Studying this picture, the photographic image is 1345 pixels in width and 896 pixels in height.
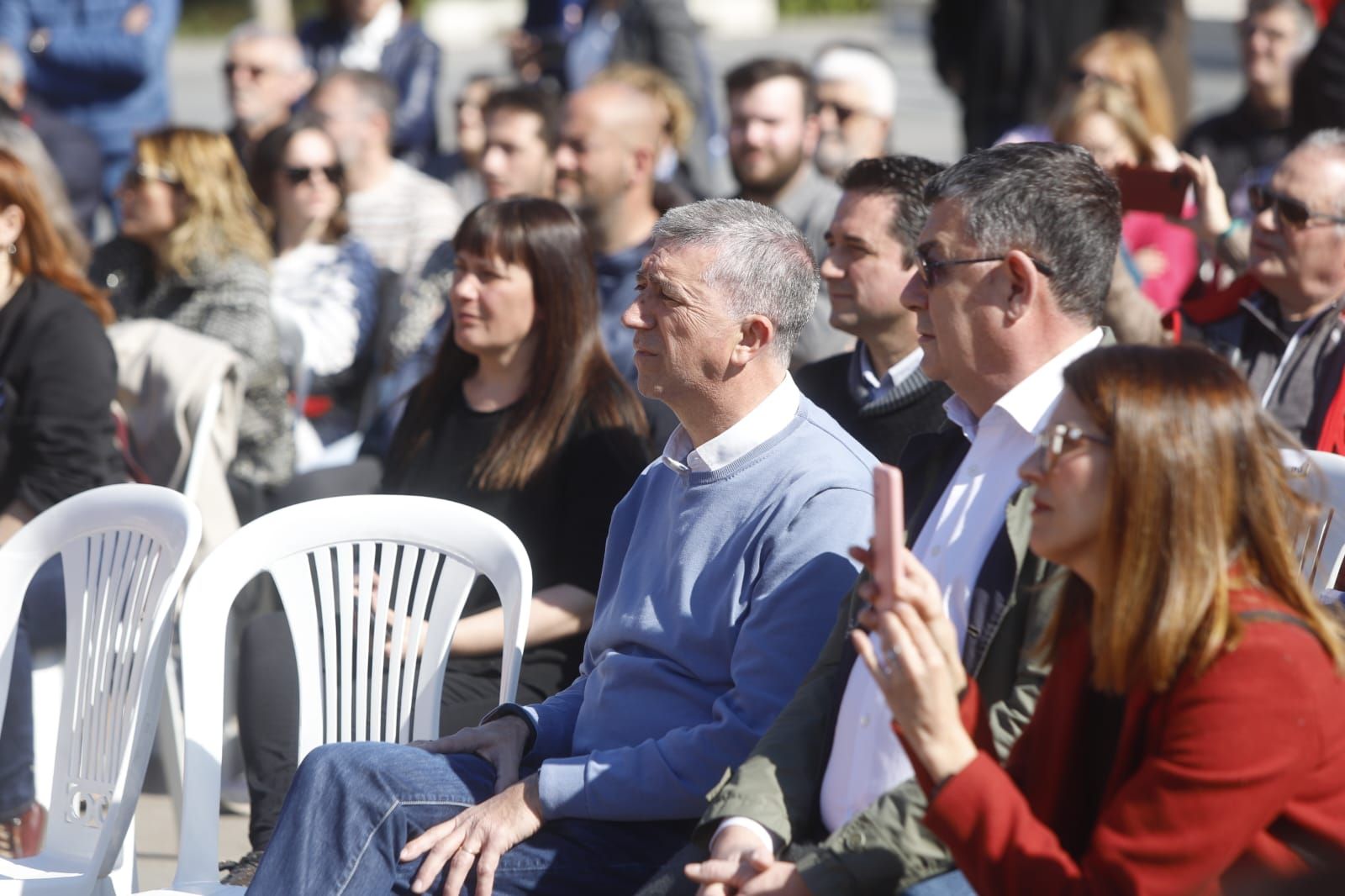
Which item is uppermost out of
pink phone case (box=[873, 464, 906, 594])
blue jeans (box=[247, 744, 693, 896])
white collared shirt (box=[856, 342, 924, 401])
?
Answer: pink phone case (box=[873, 464, 906, 594])

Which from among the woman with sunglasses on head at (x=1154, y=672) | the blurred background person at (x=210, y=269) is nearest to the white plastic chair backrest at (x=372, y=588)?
the woman with sunglasses on head at (x=1154, y=672)

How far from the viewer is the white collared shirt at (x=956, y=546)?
2.27m

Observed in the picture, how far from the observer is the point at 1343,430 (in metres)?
3.33

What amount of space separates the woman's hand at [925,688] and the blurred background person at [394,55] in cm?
660

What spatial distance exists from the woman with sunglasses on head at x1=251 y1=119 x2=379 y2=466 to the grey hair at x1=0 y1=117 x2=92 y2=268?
74cm

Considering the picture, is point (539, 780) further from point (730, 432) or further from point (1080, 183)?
point (1080, 183)

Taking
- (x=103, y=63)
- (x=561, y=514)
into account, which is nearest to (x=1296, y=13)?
(x=561, y=514)

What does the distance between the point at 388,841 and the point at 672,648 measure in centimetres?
54

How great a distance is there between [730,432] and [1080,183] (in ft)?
2.24

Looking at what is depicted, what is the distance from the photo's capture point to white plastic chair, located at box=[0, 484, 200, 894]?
9.67 ft

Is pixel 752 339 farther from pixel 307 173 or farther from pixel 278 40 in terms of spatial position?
pixel 278 40

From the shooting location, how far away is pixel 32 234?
4234mm

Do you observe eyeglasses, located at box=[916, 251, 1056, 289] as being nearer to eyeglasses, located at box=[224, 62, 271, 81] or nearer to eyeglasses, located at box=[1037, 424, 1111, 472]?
eyeglasses, located at box=[1037, 424, 1111, 472]

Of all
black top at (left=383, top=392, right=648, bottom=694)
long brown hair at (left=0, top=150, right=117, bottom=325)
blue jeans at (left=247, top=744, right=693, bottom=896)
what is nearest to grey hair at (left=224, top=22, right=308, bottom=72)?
long brown hair at (left=0, top=150, right=117, bottom=325)
